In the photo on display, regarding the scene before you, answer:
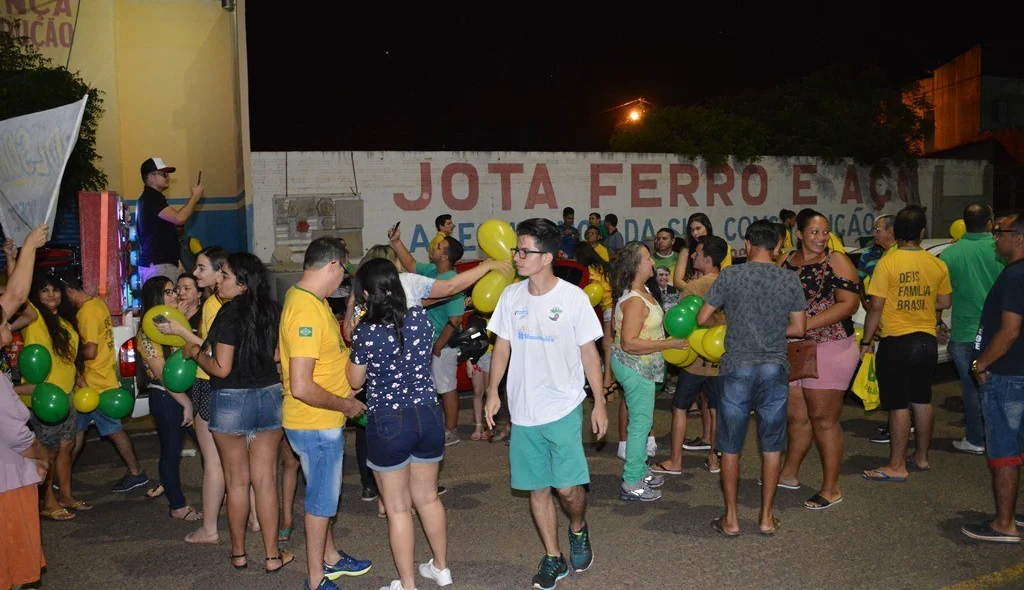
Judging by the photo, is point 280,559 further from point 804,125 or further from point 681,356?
point 804,125

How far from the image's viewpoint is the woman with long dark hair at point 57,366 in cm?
607

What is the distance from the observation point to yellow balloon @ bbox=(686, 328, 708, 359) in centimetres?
626

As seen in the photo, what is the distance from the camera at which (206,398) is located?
5.53 meters

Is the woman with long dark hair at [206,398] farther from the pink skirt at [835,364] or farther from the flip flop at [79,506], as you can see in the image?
the pink skirt at [835,364]

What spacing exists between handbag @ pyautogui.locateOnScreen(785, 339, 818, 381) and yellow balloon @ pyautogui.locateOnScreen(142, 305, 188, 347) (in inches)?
155

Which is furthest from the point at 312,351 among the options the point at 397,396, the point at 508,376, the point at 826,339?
the point at 826,339

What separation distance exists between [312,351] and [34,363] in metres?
2.38

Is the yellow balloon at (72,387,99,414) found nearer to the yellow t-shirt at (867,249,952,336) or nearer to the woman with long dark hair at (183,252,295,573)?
the woman with long dark hair at (183,252,295,573)

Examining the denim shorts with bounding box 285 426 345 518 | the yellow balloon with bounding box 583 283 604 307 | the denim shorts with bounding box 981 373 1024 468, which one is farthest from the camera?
the yellow balloon with bounding box 583 283 604 307

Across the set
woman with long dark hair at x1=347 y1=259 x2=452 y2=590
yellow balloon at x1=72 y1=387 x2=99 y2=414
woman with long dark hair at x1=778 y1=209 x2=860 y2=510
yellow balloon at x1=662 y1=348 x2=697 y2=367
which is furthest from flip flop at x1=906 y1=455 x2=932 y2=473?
yellow balloon at x1=72 y1=387 x2=99 y2=414

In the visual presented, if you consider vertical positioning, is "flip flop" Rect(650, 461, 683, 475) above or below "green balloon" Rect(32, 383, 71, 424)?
below

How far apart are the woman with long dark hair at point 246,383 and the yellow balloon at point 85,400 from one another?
165cm

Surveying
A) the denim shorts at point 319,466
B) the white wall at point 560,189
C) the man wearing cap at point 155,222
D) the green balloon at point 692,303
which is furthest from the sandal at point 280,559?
the white wall at point 560,189

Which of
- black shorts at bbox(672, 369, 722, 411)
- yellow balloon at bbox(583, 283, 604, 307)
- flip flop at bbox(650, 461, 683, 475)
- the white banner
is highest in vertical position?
the white banner
